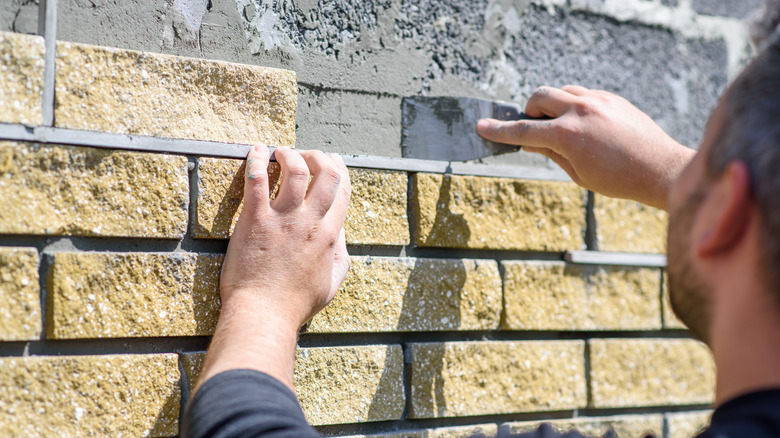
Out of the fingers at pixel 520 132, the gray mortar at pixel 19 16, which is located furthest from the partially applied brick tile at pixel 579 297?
the gray mortar at pixel 19 16

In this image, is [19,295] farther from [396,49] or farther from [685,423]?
[685,423]

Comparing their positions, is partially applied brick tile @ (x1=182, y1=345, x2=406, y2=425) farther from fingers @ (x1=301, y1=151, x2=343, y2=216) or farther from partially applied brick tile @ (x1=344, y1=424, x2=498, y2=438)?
fingers @ (x1=301, y1=151, x2=343, y2=216)

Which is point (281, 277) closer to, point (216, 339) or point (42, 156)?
point (216, 339)

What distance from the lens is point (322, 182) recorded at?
68.7 inches

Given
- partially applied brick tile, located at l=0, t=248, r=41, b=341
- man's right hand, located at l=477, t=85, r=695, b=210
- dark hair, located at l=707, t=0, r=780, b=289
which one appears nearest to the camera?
dark hair, located at l=707, t=0, r=780, b=289

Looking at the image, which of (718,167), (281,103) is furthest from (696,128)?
(281,103)

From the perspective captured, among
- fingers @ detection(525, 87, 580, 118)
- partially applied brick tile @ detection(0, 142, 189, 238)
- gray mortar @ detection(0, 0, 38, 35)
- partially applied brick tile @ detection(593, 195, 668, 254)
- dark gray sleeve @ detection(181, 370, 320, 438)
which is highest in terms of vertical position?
gray mortar @ detection(0, 0, 38, 35)

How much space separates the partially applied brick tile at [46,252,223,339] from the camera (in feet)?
5.20

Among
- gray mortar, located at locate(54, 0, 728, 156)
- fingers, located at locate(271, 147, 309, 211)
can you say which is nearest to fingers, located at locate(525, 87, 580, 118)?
gray mortar, located at locate(54, 0, 728, 156)

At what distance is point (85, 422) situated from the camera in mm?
1597

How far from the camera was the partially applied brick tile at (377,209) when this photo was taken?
1.98 metres

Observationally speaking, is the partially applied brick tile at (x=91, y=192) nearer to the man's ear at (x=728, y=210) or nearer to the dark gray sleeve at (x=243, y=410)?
the dark gray sleeve at (x=243, y=410)

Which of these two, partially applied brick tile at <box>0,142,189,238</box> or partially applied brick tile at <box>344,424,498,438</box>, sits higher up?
partially applied brick tile at <box>0,142,189,238</box>

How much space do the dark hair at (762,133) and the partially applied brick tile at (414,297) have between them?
0.93 metres
